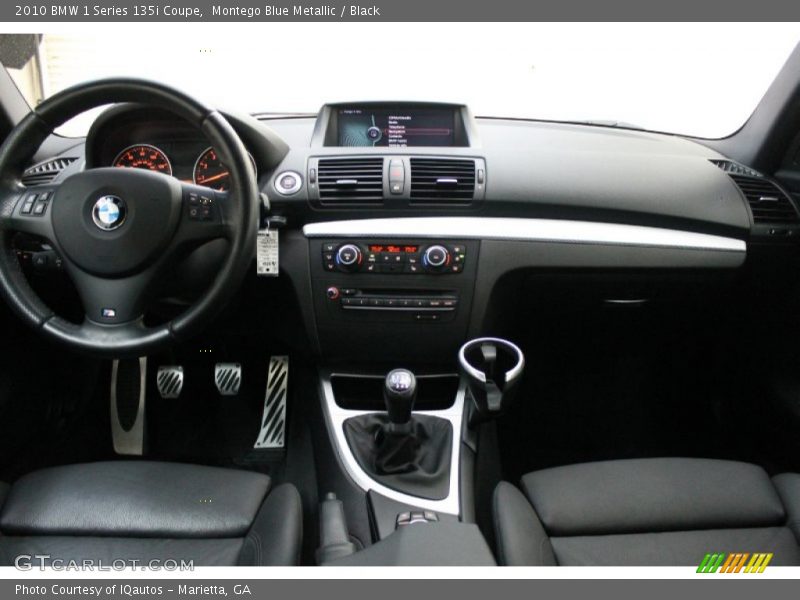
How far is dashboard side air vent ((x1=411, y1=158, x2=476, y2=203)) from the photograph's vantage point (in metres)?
1.60

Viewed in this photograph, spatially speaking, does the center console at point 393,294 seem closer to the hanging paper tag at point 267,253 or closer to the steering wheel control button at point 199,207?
the hanging paper tag at point 267,253

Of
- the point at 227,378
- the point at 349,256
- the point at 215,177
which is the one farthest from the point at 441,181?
the point at 227,378

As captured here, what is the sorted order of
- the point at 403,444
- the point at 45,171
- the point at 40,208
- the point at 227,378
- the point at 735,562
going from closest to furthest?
the point at 735,562
the point at 40,208
the point at 403,444
the point at 45,171
the point at 227,378

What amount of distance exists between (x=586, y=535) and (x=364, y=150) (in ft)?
3.73

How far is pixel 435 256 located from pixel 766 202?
1020 mm

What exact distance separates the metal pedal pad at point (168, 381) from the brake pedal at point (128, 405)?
53 millimetres

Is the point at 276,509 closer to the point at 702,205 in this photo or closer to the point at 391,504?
the point at 391,504

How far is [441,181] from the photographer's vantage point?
1.61 meters

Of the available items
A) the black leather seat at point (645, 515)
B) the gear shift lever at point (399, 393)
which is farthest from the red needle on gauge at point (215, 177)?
the black leather seat at point (645, 515)

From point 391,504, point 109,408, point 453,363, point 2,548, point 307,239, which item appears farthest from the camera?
point 109,408

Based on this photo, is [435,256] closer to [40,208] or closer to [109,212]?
[109,212]

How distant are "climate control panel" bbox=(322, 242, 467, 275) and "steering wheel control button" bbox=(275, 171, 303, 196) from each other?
0.58 ft

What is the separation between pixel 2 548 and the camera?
3.90ft

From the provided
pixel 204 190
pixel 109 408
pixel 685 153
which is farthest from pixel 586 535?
pixel 109 408
